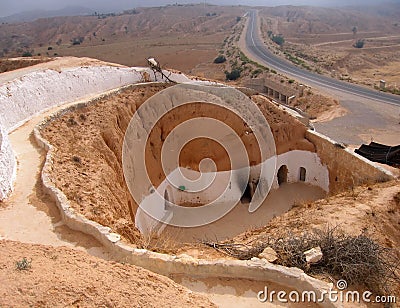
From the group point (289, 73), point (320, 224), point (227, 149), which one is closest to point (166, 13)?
point (289, 73)

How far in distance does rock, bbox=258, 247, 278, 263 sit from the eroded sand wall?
7894 millimetres

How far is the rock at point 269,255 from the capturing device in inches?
273

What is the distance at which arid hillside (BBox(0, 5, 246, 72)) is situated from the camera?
6169 centimetres

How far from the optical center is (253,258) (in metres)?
6.80

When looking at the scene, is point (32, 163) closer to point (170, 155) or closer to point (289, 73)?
point (170, 155)

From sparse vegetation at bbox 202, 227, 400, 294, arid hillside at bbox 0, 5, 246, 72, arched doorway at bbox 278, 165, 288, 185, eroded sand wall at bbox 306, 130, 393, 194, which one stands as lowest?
arched doorway at bbox 278, 165, 288, 185

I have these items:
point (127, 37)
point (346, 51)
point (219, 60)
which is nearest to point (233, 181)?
point (219, 60)

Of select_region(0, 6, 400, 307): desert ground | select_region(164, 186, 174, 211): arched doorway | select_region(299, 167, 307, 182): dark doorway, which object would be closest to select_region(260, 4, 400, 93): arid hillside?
select_region(299, 167, 307, 182): dark doorway

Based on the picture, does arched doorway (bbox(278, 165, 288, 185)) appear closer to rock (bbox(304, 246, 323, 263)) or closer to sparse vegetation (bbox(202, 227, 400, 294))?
sparse vegetation (bbox(202, 227, 400, 294))

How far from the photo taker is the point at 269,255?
277 inches

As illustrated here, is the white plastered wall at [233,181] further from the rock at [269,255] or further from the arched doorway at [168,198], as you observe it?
the rock at [269,255]

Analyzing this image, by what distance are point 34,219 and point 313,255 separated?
19.8ft

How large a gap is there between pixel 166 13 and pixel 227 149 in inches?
4624

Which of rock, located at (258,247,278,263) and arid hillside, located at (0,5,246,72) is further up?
arid hillside, located at (0,5,246,72)
